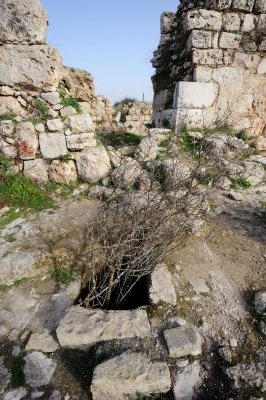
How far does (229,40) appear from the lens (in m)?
5.41

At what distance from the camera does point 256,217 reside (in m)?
3.66

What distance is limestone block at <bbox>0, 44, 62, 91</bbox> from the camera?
4098mm

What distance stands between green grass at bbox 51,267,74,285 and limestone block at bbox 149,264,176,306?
3.10 feet

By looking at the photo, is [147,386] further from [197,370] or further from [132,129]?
[132,129]

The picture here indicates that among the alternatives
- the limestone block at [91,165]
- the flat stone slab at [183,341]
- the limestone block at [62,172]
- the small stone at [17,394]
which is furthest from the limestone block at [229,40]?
the small stone at [17,394]

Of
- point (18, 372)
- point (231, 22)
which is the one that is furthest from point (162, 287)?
point (231, 22)

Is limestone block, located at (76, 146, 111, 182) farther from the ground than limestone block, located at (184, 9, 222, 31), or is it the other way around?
limestone block, located at (184, 9, 222, 31)

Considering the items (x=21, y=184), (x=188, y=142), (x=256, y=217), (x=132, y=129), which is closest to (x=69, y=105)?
(x=21, y=184)

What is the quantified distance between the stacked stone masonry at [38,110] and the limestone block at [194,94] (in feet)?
7.57

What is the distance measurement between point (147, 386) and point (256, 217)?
286 centimetres

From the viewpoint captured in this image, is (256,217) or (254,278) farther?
(256,217)

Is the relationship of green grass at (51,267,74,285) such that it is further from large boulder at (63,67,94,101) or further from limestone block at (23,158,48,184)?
large boulder at (63,67,94,101)

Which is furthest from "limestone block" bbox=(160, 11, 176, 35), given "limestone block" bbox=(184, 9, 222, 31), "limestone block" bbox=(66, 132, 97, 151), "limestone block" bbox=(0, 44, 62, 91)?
"limestone block" bbox=(66, 132, 97, 151)

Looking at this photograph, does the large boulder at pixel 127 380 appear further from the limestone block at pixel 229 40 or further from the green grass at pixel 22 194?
the limestone block at pixel 229 40
